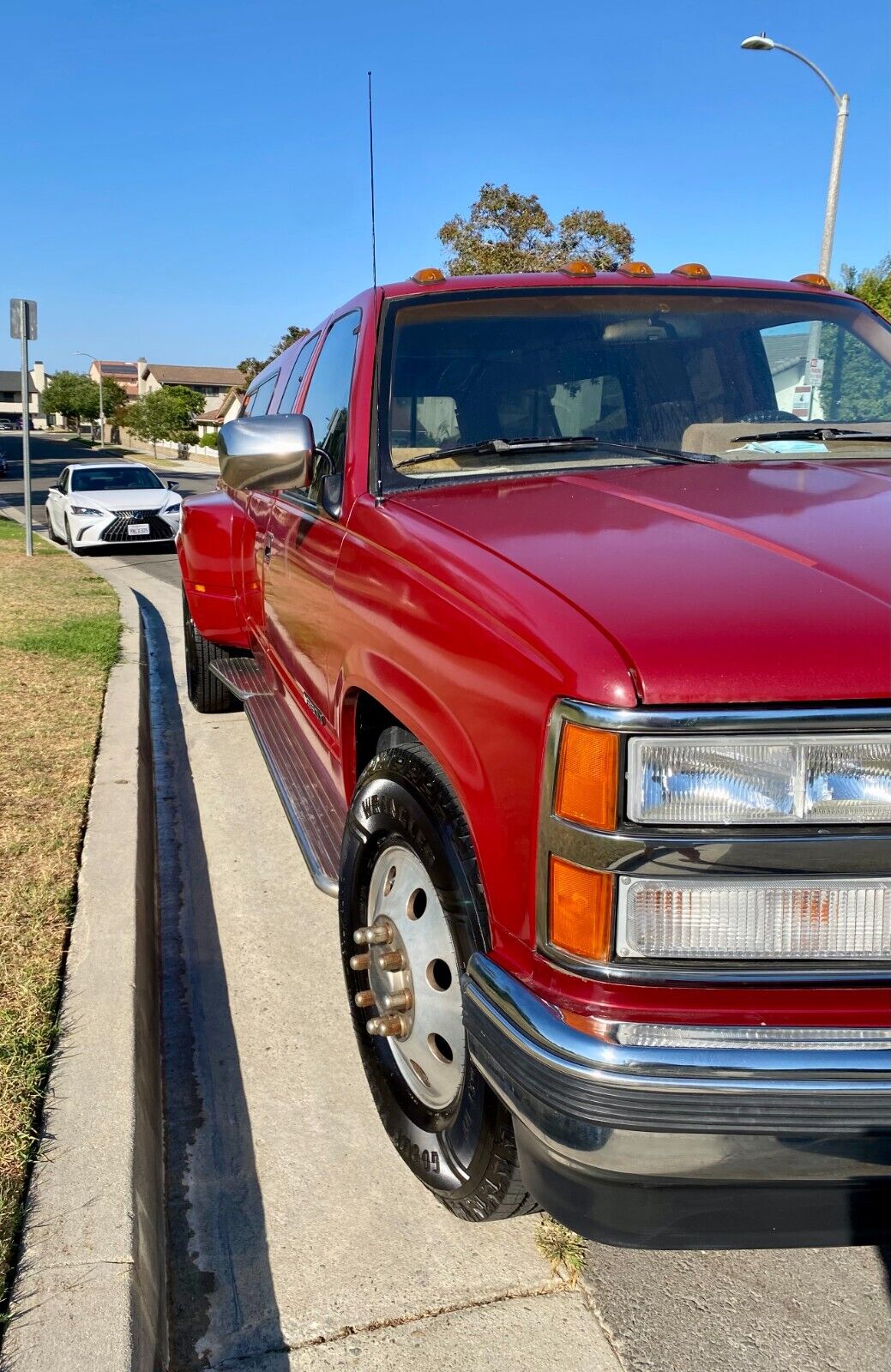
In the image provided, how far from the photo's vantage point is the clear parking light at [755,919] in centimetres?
166

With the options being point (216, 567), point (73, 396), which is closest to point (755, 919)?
point (216, 567)

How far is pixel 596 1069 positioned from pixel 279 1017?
6.76 feet

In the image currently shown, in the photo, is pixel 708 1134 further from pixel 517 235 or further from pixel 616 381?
pixel 517 235

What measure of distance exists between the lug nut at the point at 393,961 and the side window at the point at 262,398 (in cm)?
356

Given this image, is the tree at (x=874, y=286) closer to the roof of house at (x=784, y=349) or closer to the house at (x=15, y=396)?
the roof of house at (x=784, y=349)

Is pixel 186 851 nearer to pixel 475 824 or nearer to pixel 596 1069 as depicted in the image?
pixel 475 824

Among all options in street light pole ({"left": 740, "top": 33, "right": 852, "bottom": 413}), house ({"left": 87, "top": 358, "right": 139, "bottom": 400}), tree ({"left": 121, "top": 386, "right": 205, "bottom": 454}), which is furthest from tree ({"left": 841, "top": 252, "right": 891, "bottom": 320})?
house ({"left": 87, "top": 358, "right": 139, "bottom": 400})

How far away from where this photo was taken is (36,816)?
183 inches

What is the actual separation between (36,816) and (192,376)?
127792 millimetres

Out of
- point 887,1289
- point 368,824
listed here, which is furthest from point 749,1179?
→ point 368,824

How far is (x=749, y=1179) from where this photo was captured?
1660 millimetres

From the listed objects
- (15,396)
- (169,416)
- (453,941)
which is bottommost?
(453,941)

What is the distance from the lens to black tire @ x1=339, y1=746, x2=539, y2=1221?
2080 mm

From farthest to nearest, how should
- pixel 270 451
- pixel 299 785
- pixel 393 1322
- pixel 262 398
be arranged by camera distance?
pixel 262 398 → pixel 299 785 → pixel 270 451 → pixel 393 1322
